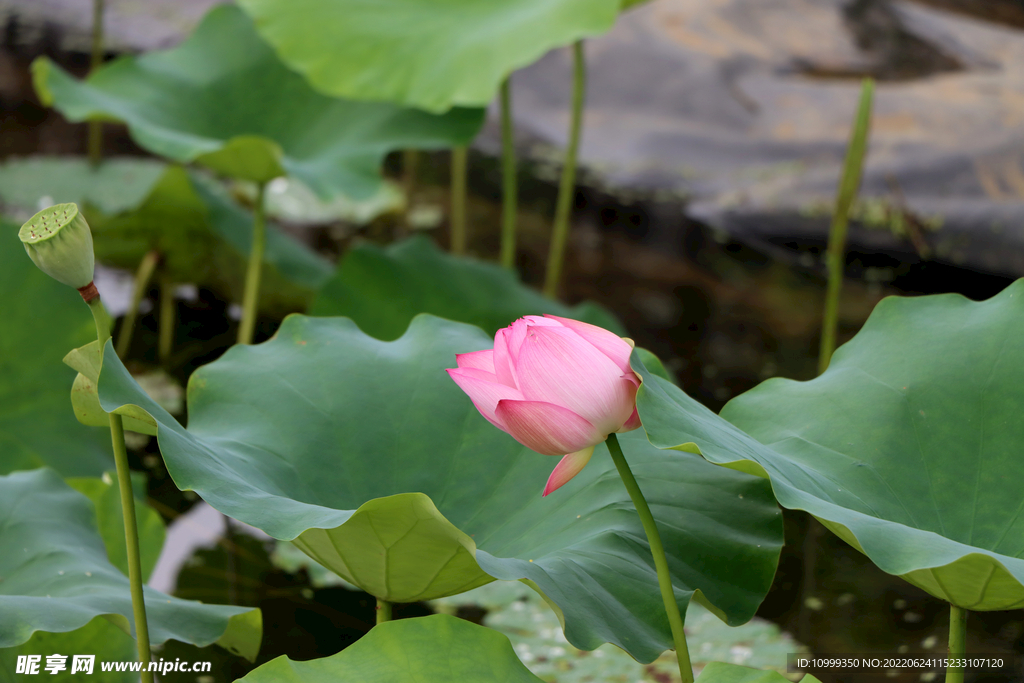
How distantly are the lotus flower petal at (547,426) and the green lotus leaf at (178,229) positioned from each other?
48.6 inches

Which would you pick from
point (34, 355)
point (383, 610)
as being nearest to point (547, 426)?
point (383, 610)

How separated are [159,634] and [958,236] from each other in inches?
83.3

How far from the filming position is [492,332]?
1500 mm

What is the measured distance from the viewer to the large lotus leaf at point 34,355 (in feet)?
3.68

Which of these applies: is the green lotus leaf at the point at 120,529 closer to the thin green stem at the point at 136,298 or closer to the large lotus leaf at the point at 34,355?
the large lotus leaf at the point at 34,355

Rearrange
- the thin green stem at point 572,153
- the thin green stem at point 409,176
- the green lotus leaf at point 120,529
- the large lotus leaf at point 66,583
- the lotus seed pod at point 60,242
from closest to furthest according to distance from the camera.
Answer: the lotus seed pod at point 60,242, the large lotus leaf at point 66,583, the green lotus leaf at point 120,529, the thin green stem at point 572,153, the thin green stem at point 409,176

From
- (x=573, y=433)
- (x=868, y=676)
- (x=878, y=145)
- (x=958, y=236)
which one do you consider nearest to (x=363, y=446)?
(x=573, y=433)

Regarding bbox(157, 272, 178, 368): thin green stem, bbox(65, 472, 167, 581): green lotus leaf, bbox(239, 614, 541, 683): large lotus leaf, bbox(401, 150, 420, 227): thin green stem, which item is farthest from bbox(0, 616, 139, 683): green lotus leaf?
bbox(401, 150, 420, 227): thin green stem

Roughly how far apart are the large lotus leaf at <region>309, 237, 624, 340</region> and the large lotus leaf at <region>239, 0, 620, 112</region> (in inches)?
11.2

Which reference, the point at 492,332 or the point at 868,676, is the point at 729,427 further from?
the point at 492,332

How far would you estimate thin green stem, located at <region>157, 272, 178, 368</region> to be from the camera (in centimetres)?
184

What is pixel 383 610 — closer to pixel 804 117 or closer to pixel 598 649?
pixel 598 649

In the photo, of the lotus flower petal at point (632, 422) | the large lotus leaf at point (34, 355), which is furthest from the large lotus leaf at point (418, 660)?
the large lotus leaf at point (34, 355)

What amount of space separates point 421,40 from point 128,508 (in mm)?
1126
